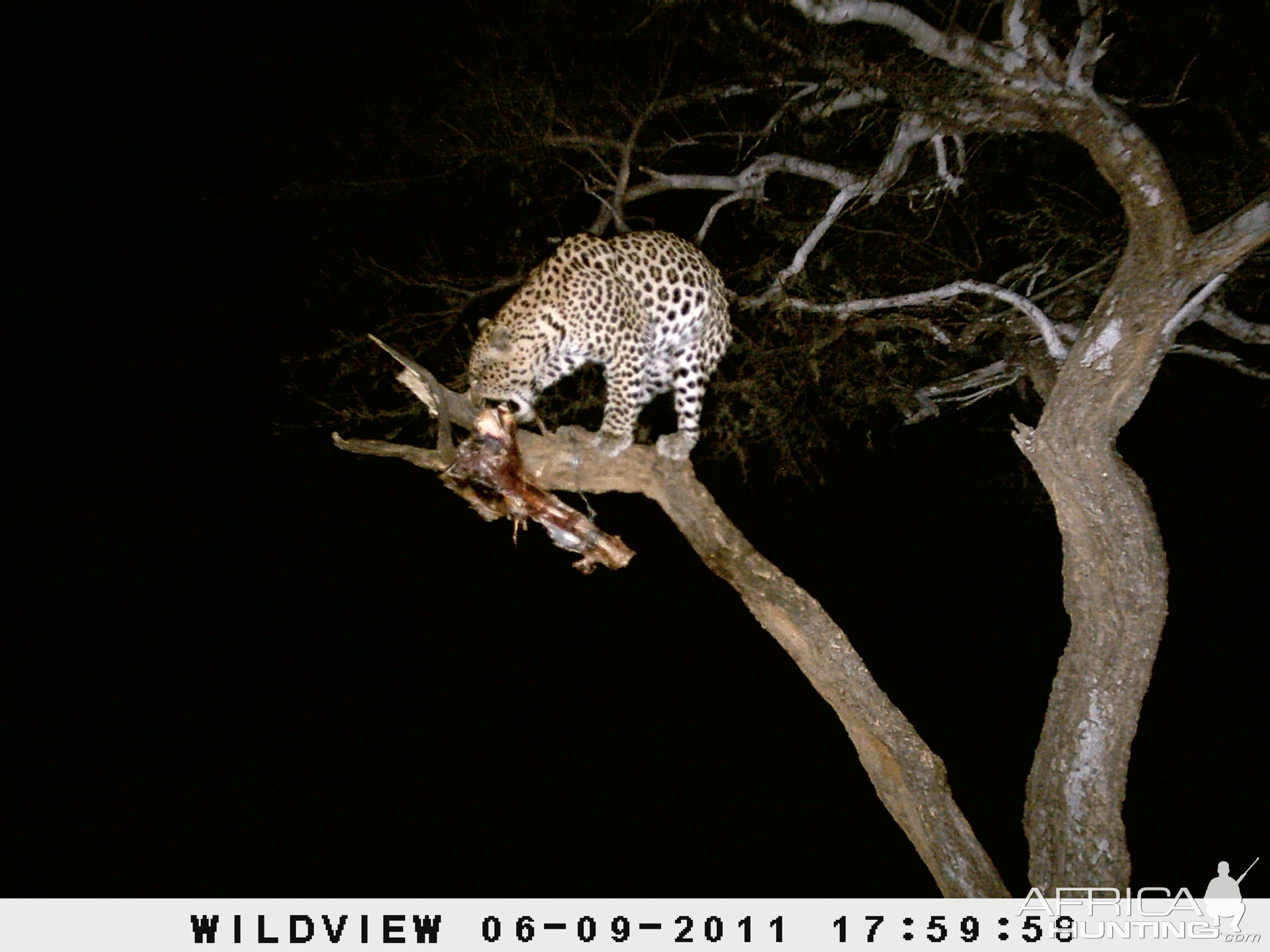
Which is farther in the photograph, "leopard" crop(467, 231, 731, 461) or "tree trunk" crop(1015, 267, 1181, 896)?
"leopard" crop(467, 231, 731, 461)

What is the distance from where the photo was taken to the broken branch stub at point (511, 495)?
3932 millimetres

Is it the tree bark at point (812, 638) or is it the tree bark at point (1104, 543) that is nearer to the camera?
the tree bark at point (1104, 543)

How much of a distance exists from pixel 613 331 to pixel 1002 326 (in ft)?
7.22

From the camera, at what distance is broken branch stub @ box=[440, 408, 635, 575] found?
3.93 metres

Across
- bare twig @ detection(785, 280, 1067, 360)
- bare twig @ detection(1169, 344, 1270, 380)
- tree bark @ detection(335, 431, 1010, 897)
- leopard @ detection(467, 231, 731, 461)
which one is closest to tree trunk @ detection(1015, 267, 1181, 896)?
bare twig @ detection(785, 280, 1067, 360)

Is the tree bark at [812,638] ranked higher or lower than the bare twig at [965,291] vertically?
lower

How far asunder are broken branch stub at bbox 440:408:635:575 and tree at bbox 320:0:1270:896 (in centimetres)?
18

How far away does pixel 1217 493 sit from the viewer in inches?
396

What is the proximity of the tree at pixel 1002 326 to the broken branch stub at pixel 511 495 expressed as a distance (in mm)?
177

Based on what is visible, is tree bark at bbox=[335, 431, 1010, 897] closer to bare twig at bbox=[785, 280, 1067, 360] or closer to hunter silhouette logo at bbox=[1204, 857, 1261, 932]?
hunter silhouette logo at bbox=[1204, 857, 1261, 932]

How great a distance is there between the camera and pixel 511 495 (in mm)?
4012

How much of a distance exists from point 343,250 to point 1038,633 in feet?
26.1
